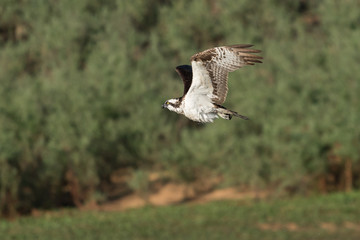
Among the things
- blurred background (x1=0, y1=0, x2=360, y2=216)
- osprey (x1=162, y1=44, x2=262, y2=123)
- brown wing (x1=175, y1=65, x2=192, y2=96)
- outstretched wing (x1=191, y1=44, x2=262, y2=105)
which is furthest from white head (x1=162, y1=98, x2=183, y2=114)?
blurred background (x1=0, y1=0, x2=360, y2=216)

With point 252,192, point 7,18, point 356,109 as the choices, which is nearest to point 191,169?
point 252,192

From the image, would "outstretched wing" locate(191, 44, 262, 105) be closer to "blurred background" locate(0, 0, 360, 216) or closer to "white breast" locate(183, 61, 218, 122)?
"white breast" locate(183, 61, 218, 122)

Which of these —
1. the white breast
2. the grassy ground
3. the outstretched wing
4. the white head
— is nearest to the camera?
the outstretched wing

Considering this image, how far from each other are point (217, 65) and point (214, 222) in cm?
1476

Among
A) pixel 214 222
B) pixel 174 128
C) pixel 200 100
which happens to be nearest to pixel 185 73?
pixel 200 100

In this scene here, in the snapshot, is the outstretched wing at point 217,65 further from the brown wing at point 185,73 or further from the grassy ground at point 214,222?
the grassy ground at point 214,222

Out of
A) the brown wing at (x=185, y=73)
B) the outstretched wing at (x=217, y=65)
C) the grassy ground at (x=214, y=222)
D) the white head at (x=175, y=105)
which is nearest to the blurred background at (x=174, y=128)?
the grassy ground at (x=214, y=222)

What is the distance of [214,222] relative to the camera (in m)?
23.5

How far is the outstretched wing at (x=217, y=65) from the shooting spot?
9.19 m

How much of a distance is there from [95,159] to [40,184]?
2236mm

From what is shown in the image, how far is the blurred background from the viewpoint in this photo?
2562 centimetres

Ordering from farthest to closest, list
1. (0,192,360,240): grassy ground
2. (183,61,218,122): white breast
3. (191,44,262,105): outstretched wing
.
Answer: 1. (0,192,360,240): grassy ground
2. (183,61,218,122): white breast
3. (191,44,262,105): outstretched wing

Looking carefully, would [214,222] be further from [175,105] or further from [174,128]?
[175,105]

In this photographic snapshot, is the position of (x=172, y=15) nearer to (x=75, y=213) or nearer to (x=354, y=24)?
(x=354, y=24)
